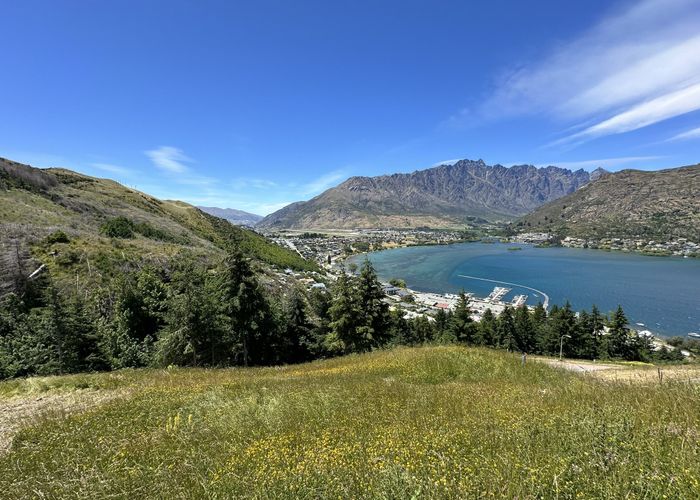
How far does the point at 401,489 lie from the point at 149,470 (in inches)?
166

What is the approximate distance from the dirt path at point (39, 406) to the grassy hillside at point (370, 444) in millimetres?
168

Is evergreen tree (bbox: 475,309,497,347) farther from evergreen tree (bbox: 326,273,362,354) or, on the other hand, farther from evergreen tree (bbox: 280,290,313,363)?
evergreen tree (bbox: 326,273,362,354)

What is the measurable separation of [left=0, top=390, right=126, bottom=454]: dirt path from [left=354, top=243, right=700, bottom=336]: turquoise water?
10287cm

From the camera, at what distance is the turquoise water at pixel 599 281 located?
90.4 metres

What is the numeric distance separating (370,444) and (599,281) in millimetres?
160108

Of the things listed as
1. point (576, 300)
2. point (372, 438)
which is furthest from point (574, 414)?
point (576, 300)

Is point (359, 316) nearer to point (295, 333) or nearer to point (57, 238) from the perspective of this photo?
point (295, 333)

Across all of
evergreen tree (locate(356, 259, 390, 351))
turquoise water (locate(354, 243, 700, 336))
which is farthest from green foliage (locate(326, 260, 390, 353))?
turquoise water (locate(354, 243, 700, 336))

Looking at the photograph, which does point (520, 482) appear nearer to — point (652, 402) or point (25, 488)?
point (652, 402)

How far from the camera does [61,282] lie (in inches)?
1223

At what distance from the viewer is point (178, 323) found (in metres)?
25.0

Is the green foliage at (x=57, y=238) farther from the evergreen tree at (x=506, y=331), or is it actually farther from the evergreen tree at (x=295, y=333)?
the evergreen tree at (x=506, y=331)

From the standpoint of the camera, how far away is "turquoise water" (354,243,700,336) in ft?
297

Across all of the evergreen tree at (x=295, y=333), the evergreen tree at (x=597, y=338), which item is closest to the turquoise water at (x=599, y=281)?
the evergreen tree at (x=597, y=338)
